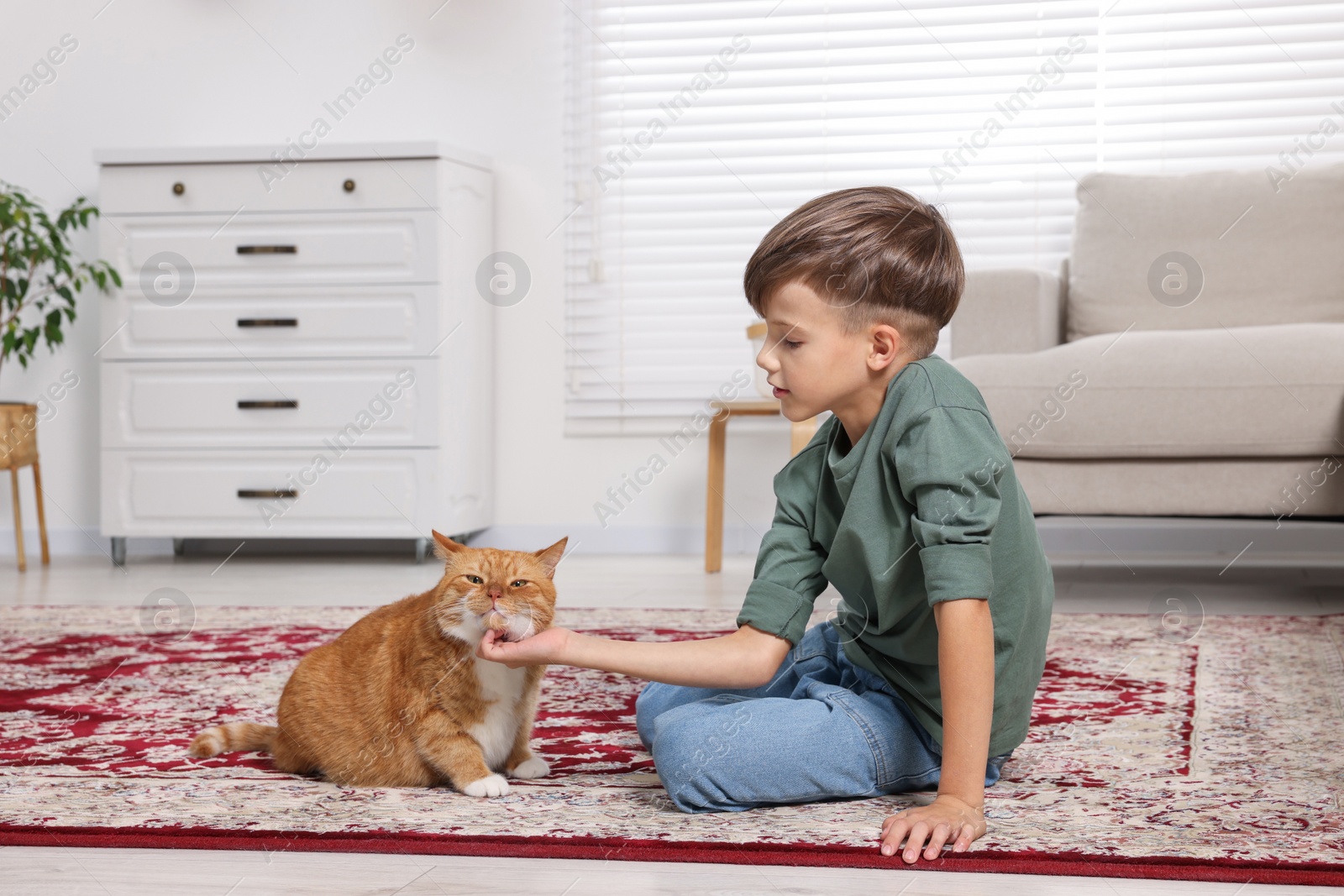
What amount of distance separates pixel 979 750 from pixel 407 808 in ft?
1.58

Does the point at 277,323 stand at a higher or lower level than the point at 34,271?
lower

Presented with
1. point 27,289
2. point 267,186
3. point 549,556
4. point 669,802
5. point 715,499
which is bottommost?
point 669,802

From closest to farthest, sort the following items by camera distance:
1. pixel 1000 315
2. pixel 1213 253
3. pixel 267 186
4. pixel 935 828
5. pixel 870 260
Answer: pixel 935 828 < pixel 870 260 < pixel 1000 315 < pixel 1213 253 < pixel 267 186

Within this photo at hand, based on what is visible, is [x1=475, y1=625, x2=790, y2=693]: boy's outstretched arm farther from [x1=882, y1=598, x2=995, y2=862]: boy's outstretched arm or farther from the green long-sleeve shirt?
[x1=882, y1=598, x2=995, y2=862]: boy's outstretched arm

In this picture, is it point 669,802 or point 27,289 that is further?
point 27,289

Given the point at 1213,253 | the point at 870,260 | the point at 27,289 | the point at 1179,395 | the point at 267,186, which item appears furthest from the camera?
the point at 27,289

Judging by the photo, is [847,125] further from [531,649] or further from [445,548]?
[531,649]

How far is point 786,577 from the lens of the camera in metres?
1.04

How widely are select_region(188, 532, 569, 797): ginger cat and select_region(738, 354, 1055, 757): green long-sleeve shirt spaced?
206mm

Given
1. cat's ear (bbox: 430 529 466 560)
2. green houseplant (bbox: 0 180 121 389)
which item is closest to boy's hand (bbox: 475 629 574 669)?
cat's ear (bbox: 430 529 466 560)

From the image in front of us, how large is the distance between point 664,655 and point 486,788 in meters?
0.21

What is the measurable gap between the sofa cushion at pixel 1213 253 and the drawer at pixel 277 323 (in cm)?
163

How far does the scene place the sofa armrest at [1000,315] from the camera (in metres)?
2.51

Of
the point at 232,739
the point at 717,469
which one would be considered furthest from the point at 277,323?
the point at 232,739
